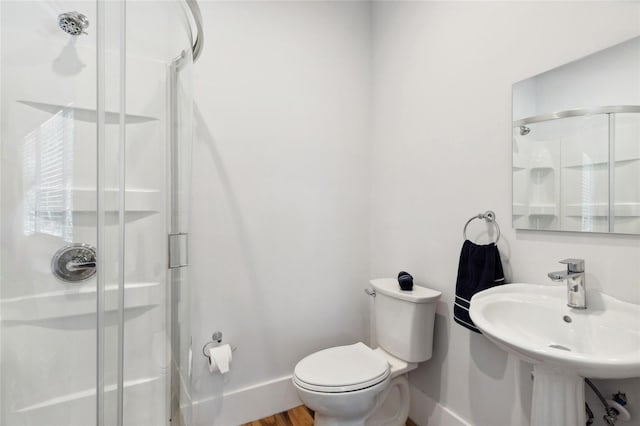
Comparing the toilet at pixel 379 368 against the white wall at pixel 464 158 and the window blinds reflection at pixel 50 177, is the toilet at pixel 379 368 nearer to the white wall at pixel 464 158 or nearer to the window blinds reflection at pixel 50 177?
the white wall at pixel 464 158

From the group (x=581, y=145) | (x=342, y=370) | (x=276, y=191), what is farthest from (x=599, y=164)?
(x=276, y=191)

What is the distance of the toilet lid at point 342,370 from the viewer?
1239 mm

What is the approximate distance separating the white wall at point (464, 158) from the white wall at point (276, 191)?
22 centimetres

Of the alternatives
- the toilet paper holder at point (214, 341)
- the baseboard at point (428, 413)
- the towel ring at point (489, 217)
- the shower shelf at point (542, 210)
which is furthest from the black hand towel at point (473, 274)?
the toilet paper holder at point (214, 341)

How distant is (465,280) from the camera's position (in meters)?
1.29

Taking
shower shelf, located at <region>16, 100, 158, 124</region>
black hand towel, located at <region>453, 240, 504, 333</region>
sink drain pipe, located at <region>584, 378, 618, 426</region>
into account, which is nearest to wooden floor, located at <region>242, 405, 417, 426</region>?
black hand towel, located at <region>453, 240, 504, 333</region>

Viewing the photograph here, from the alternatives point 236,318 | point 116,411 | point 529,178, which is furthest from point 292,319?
point 529,178

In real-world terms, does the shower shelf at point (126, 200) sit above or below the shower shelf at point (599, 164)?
below

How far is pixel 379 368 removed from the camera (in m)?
1.35

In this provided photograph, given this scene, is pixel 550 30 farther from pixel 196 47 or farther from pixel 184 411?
pixel 184 411

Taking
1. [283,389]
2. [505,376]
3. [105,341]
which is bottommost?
Answer: [283,389]

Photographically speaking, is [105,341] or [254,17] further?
[254,17]

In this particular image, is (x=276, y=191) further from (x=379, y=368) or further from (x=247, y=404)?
(x=247, y=404)

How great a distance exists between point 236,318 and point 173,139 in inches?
38.7
